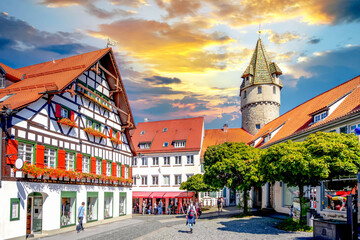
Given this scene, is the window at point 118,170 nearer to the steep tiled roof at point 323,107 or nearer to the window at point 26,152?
the window at point 26,152

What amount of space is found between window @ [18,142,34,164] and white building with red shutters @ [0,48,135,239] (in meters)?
0.05

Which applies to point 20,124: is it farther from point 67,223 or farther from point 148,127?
point 148,127

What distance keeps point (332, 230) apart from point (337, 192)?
19.3 feet

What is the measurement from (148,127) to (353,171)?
4197cm

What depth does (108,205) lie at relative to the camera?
2972 centimetres

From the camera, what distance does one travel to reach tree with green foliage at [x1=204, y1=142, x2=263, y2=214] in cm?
2966

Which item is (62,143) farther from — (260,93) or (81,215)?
(260,93)

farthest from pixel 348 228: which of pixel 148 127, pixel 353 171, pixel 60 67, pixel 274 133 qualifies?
pixel 148 127

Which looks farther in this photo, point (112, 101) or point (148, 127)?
point (148, 127)

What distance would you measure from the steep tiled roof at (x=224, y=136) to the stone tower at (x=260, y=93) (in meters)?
1.46

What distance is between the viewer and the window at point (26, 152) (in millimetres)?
18869

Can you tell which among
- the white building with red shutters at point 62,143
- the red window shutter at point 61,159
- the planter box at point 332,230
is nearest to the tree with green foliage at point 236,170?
the white building with red shutters at point 62,143

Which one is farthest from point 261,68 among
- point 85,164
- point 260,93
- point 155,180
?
point 85,164

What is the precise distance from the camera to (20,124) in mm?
18766
